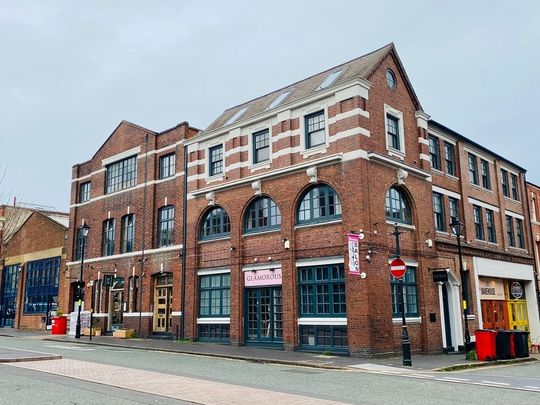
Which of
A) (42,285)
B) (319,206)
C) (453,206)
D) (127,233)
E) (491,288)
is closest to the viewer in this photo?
(319,206)

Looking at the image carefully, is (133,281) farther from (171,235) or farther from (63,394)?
(63,394)

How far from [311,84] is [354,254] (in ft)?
30.7

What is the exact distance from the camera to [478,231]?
2838cm

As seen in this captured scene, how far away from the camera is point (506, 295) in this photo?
28734mm

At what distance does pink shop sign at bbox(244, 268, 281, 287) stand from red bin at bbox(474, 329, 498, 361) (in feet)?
25.8

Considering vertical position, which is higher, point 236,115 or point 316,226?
point 236,115

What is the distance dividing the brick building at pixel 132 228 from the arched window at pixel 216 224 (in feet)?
6.00

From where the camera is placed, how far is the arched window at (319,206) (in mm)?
20672

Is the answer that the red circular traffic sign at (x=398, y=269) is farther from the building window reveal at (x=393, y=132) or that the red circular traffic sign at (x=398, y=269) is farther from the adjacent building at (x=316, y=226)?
the building window reveal at (x=393, y=132)

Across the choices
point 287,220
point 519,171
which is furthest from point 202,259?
point 519,171

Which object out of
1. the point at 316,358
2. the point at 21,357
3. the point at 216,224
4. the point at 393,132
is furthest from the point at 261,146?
the point at 21,357

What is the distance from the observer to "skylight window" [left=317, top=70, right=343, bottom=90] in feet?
75.3

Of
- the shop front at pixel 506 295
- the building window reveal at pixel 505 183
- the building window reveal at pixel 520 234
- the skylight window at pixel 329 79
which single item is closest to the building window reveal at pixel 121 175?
the skylight window at pixel 329 79

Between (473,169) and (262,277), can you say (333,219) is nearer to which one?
(262,277)
